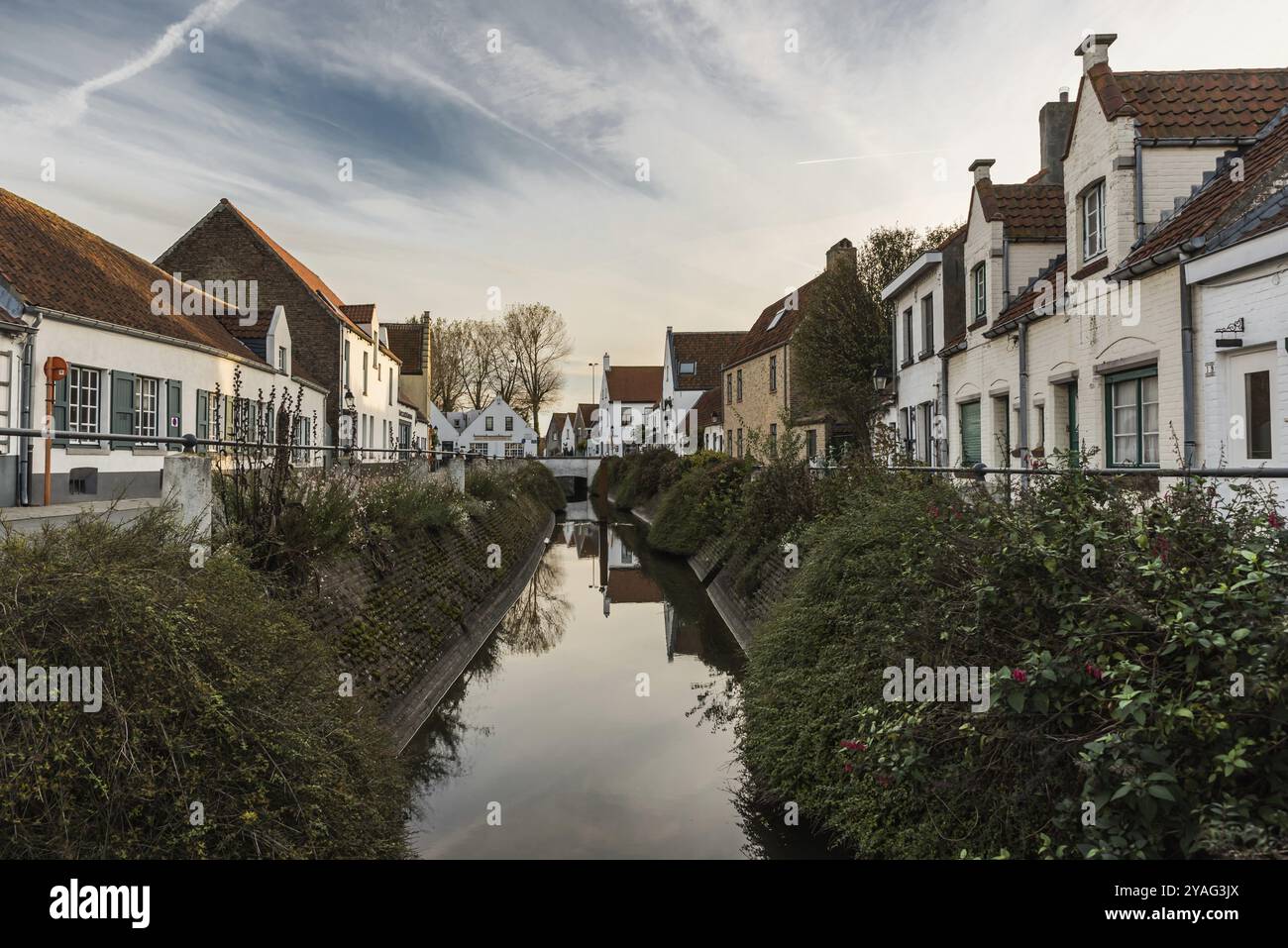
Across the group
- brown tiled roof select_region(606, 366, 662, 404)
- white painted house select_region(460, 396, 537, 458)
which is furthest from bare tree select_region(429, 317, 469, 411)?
brown tiled roof select_region(606, 366, 662, 404)

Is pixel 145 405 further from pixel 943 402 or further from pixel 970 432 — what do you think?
pixel 970 432

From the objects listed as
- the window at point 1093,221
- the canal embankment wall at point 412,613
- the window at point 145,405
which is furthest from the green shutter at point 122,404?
the window at point 1093,221

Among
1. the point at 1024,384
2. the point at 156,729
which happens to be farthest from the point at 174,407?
the point at 1024,384

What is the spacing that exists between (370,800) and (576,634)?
11.0 metres

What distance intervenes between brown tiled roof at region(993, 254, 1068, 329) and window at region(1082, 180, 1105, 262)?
0.97 meters

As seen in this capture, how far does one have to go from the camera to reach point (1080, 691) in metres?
3.94

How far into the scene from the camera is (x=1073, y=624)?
165 inches

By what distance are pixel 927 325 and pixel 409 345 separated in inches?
1529

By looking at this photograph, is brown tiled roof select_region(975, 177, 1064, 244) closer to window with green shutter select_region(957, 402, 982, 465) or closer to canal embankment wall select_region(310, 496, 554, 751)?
window with green shutter select_region(957, 402, 982, 465)

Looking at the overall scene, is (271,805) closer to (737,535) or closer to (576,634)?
(576,634)

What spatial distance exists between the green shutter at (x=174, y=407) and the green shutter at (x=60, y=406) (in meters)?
4.04

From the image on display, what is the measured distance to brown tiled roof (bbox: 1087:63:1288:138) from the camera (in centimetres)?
1221
